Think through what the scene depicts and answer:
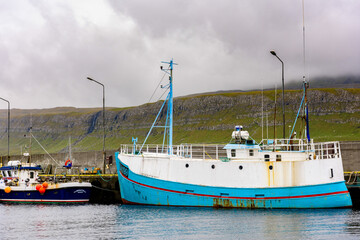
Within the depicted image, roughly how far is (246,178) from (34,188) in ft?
61.1

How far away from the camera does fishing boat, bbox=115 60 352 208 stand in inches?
1211

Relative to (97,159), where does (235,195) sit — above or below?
below

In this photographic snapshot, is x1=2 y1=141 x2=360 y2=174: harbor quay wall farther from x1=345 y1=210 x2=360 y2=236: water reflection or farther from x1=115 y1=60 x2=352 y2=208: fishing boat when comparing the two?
x1=345 y1=210 x2=360 y2=236: water reflection

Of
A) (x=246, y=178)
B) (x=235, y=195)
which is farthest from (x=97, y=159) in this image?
(x=246, y=178)

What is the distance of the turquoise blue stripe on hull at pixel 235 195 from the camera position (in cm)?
3067

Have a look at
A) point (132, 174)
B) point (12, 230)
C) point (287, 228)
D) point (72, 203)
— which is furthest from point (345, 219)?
point (72, 203)

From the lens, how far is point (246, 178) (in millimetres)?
31531

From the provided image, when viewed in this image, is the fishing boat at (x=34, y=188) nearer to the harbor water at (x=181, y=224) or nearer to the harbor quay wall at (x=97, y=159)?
the harbor water at (x=181, y=224)

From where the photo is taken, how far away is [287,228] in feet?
79.3

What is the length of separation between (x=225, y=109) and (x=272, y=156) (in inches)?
6236

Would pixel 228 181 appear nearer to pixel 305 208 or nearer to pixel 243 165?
pixel 243 165

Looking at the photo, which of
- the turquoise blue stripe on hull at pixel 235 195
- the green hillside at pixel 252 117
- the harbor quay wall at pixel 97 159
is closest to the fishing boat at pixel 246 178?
the turquoise blue stripe on hull at pixel 235 195

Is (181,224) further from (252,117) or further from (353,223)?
(252,117)

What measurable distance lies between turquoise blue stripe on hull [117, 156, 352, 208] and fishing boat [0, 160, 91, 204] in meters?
7.00
